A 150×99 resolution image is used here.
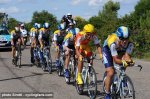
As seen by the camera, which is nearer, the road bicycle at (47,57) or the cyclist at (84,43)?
the cyclist at (84,43)

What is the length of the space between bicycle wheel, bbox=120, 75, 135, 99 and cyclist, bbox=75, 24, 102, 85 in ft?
6.11

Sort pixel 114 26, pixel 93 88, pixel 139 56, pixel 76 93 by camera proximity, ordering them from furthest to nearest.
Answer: pixel 114 26
pixel 139 56
pixel 76 93
pixel 93 88

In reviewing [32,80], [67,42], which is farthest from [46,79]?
[67,42]

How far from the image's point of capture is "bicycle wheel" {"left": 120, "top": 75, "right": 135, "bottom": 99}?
303 inches

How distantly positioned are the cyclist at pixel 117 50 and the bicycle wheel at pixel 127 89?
0.38 m

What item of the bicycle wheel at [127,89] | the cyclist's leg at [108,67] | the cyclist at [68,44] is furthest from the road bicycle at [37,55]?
the bicycle wheel at [127,89]

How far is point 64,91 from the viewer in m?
10.8

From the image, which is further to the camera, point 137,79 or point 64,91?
point 137,79

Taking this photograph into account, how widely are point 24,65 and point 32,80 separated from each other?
197 inches

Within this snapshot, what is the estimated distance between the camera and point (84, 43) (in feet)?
33.7

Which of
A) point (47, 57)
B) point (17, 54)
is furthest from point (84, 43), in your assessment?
point (17, 54)

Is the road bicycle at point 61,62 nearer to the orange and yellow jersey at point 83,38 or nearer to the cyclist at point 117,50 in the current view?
the orange and yellow jersey at point 83,38

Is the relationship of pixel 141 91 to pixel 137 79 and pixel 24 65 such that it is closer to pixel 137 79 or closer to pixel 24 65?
pixel 137 79

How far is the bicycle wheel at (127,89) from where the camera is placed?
7.70m
